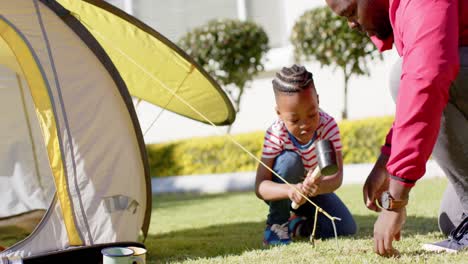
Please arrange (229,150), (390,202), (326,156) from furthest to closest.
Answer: (229,150), (326,156), (390,202)

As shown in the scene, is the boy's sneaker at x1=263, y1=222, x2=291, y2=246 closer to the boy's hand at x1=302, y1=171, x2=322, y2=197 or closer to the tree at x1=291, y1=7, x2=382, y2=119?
the boy's hand at x1=302, y1=171, x2=322, y2=197

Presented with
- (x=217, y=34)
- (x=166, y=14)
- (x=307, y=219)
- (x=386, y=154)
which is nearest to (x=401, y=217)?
(x=386, y=154)

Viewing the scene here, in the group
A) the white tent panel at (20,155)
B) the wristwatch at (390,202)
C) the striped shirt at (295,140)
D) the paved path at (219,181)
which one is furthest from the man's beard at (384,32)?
the paved path at (219,181)

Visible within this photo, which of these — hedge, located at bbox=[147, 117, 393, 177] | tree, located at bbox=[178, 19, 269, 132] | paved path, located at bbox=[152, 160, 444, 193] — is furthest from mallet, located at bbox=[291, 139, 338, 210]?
tree, located at bbox=[178, 19, 269, 132]

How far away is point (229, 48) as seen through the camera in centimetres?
949

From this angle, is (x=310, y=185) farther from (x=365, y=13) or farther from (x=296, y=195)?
(x=365, y=13)

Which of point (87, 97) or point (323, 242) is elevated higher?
point (87, 97)

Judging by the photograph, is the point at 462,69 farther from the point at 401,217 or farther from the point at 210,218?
the point at 210,218

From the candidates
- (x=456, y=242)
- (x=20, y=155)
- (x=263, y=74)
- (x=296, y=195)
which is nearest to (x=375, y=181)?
(x=456, y=242)

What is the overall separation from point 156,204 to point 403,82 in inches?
198

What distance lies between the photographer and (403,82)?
2.03m

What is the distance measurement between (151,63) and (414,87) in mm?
2156

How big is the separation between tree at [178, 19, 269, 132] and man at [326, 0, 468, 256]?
7069mm

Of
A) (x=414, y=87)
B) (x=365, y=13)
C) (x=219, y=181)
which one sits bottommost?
(x=219, y=181)
